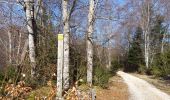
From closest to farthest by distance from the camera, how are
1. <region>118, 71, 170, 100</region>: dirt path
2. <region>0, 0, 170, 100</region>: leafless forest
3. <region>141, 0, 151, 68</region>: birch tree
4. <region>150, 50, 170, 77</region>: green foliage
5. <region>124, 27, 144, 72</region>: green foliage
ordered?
<region>0, 0, 170, 100</region>: leafless forest → <region>118, 71, 170, 100</region>: dirt path → <region>150, 50, 170, 77</region>: green foliage → <region>141, 0, 151, 68</region>: birch tree → <region>124, 27, 144, 72</region>: green foliage

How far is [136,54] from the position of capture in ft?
183

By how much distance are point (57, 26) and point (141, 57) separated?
1417 inches

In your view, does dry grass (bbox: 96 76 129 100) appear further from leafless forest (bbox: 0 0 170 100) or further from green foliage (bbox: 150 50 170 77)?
green foliage (bbox: 150 50 170 77)

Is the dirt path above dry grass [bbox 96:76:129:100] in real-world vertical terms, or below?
below

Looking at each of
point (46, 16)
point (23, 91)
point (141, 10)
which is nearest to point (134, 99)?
point (46, 16)

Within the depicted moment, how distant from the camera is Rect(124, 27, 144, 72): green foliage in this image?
55394 millimetres

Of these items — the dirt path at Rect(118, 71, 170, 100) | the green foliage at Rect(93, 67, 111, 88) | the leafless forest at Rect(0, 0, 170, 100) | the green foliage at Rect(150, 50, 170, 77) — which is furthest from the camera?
the green foliage at Rect(150, 50, 170, 77)

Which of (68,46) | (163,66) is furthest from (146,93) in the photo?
(163,66)

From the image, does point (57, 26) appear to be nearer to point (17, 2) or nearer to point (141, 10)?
point (17, 2)

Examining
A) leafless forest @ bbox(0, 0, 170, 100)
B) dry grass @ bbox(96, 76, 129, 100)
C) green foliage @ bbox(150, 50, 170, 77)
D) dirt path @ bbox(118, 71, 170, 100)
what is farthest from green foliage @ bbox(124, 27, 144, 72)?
dry grass @ bbox(96, 76, 129, 100)

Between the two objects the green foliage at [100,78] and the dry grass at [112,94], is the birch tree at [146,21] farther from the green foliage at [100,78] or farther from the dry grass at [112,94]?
the dry grass at [112,94]

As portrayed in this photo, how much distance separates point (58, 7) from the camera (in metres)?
23.4

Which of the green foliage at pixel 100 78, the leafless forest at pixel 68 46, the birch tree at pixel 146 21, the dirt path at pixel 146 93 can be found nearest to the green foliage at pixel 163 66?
the leafless forest at pixel 68 46

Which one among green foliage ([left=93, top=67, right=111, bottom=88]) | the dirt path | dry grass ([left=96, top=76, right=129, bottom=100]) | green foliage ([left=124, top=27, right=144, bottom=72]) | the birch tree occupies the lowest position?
the dirt path
